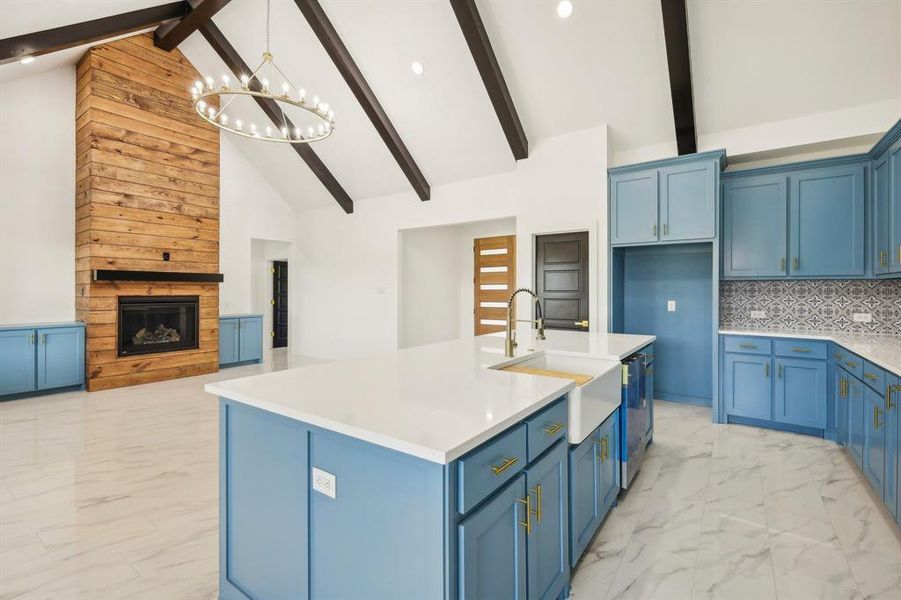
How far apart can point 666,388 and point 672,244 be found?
163 cm

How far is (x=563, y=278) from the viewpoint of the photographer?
5234mm

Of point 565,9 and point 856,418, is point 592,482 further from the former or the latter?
point 565,9

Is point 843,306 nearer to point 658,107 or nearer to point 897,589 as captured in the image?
point 658,107

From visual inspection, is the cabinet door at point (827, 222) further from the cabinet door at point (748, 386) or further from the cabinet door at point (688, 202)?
the cabinet door at point (748, 386)

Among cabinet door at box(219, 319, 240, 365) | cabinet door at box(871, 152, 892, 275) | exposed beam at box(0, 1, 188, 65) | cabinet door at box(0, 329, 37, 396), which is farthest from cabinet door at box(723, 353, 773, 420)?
cabinet door at box(0, 329, 37, 396)

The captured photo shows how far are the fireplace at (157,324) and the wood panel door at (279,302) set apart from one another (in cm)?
279

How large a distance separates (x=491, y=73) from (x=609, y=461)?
12.7 ft

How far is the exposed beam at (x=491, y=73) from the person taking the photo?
4043 millimetres

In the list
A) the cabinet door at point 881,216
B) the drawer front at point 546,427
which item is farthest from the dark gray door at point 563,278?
the drawer front at point 546,427

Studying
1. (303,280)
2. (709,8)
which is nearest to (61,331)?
(303,280)

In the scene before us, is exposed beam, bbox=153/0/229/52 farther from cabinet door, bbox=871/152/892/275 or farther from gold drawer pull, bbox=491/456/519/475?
cabinet door, bbox=871/152/892/275

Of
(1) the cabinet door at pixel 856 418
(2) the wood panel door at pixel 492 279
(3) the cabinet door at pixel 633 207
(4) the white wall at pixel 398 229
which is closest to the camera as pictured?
(1) the cabinet door at pixel 856 418

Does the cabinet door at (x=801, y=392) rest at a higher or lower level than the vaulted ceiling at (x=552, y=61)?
lower

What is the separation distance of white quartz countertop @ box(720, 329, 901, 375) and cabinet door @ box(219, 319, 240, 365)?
267 inches
